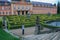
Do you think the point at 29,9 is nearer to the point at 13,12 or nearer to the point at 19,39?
the point at 13,12

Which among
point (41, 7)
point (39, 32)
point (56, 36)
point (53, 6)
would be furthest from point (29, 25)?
point (53, 6)

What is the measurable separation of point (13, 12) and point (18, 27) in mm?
18567

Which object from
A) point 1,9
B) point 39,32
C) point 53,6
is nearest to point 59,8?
point 53,6

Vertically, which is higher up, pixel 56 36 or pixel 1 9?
pixel 56 36

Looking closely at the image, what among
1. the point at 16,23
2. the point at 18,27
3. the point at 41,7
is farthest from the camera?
the point at 41,7

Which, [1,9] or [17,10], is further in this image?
[17,10]

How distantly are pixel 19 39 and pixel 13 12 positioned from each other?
26.1 metres

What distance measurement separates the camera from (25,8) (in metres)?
42.1

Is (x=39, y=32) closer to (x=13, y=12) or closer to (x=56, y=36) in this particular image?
(x=56, y=36)

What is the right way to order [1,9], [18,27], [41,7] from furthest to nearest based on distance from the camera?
[41,7] < [1,9] < [18,27]

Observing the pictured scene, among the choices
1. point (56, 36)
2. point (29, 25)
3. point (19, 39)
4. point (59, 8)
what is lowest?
point (59, 8)

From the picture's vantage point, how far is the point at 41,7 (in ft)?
151

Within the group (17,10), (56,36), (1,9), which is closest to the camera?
(56,36)

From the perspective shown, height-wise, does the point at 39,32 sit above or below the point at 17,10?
above
